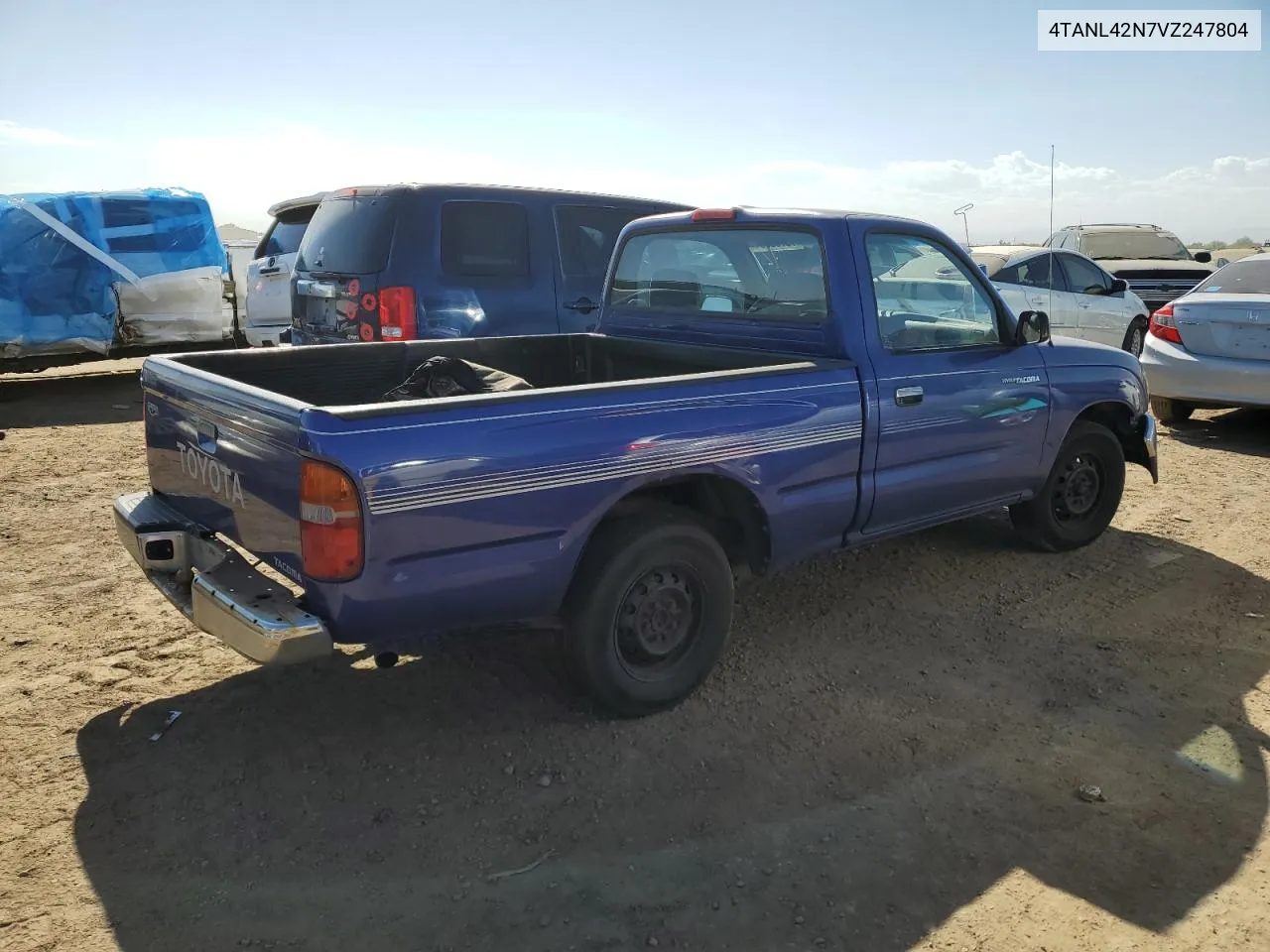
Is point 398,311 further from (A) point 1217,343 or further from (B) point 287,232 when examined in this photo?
(A) point 1217,343

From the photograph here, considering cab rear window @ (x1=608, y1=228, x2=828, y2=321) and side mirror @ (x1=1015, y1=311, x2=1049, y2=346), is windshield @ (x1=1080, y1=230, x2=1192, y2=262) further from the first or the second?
cab rear window @ (x1=608, y1=228, x2=828, y2=321)

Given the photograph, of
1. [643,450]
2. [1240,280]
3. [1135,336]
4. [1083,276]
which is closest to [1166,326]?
[1240,280]

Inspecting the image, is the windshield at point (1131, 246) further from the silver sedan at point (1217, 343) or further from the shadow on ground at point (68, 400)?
the shadow on ground at point (68, 400)

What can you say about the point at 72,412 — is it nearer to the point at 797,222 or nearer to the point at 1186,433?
the point at 797,222

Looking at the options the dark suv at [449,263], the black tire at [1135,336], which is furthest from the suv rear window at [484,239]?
the black tire at [1135,336]

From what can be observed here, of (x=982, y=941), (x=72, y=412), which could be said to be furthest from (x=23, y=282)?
(x=982, y=941)

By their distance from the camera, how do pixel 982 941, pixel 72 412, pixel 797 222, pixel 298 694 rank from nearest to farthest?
1. pixel 982 941
2. pixel 298 694
3. pixel 797 222
4. pixel 72 412

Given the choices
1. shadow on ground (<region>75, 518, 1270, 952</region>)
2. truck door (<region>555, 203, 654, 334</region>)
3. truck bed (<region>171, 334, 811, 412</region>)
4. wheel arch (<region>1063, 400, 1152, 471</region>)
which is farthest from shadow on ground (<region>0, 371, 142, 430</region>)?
wheel arch (<region>1063, 400, 1152, 471</region>)

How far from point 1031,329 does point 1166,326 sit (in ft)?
15.2

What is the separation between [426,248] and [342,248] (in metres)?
0.64

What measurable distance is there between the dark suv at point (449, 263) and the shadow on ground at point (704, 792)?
291 cm

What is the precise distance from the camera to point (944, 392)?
4395 millimetres

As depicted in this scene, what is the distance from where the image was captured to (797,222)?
14.1ft

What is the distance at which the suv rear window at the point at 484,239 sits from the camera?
6523mm
